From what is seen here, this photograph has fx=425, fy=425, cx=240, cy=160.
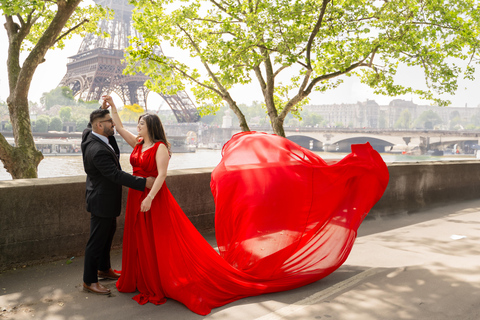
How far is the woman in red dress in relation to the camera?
394cm

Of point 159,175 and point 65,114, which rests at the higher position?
point 65,114

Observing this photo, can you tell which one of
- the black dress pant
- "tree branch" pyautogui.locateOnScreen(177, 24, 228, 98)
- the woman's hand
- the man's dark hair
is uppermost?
"tree branch" pyautogui.locateOnScreen(177, 24, 228, 98)

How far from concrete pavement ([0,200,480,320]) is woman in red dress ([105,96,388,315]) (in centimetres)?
19

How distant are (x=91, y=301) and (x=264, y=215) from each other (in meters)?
1.82

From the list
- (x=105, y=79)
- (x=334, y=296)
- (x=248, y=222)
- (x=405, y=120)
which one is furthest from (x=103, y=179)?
(x=405, y=120)

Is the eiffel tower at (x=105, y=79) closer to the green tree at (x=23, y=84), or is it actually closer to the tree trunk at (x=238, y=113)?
the tree trunk at (x=238, y=113)

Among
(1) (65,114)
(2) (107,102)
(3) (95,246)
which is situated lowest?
(3) (95,246)

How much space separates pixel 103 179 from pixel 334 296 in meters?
2.40

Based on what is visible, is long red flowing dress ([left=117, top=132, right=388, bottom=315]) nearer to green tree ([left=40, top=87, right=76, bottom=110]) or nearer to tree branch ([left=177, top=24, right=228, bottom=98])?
tree branch ([left=177, top=24, right=228, bottom=98])

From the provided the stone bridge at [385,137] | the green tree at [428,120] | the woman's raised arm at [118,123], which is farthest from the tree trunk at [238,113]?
the green tree at [428,120]

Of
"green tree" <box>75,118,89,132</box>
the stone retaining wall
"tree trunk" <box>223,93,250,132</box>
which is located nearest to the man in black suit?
the stone retaining wall

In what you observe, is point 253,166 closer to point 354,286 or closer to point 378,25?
point 354,286

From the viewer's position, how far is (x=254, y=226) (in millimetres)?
4352

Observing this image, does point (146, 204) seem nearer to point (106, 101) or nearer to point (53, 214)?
point (106, 101)
